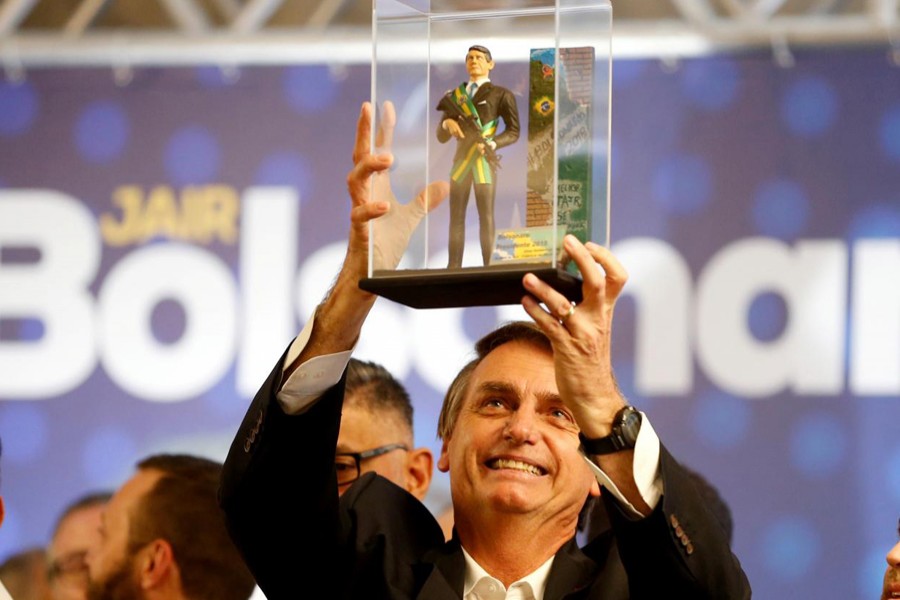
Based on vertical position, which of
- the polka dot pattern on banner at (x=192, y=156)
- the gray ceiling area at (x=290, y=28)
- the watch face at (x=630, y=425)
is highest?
the gray ceiling area at (x=290, y=28)

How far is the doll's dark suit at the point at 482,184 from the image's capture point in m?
2.53

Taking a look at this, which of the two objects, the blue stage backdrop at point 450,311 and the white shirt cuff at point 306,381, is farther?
the blue stage backdrop at point 450,311

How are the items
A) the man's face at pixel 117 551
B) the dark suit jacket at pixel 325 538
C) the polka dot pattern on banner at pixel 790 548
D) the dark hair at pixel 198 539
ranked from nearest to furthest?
the dark suit jacket at pixel 325 538
the dark hair at pixel 198 539
the man's face at pixel 117 551
the polka dot pattern on banner at pixel 790 548

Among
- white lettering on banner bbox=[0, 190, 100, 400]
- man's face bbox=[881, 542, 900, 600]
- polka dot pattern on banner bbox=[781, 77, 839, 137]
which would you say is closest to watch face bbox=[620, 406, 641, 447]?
man's face bbox=[881, 542, 900, 600]

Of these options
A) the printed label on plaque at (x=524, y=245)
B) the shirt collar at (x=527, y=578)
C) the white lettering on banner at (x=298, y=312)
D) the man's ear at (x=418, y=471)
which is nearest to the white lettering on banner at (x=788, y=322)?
the white lettering on banner at (x=298, y=312)

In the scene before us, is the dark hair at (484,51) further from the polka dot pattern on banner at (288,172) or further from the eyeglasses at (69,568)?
the eyeglasses at (69,568)

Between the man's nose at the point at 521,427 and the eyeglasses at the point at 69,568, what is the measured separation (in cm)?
222

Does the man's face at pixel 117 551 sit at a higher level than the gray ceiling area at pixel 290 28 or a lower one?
lower

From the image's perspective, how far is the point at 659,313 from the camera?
464cm

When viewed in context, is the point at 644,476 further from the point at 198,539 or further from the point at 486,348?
the point at 198,539

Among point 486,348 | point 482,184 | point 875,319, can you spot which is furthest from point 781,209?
point 482,184

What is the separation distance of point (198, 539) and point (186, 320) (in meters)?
0.88

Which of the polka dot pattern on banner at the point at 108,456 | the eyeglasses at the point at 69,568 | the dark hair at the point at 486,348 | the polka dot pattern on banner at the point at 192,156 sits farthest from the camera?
the polka dot pattern on banner at the point at 192,156

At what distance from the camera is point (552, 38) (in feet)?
8.47
